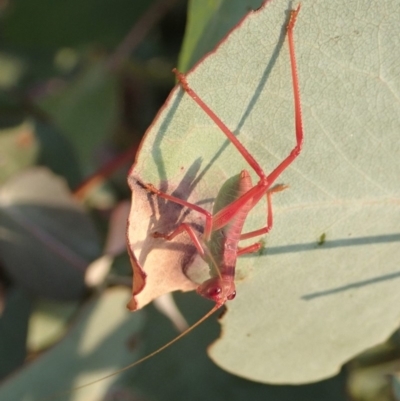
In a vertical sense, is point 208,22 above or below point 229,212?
above

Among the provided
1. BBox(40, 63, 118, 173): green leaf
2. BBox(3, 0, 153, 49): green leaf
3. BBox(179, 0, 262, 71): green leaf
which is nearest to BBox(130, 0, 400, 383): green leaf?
BBox(179, 0, 262, 71): green leaf

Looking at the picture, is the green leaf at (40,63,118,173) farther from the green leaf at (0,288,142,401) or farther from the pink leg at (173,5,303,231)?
the pink leg at (173,5,303,231)

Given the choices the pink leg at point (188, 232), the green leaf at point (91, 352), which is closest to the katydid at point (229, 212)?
the pink leg at point (188, 232)

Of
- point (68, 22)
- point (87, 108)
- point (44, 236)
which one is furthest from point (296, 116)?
point (68, 22)

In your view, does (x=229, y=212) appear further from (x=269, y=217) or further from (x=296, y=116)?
(x=296, y=116)

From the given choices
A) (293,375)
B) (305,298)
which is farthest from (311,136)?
(293,375)

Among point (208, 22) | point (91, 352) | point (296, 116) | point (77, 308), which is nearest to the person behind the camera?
point (296, 116)
